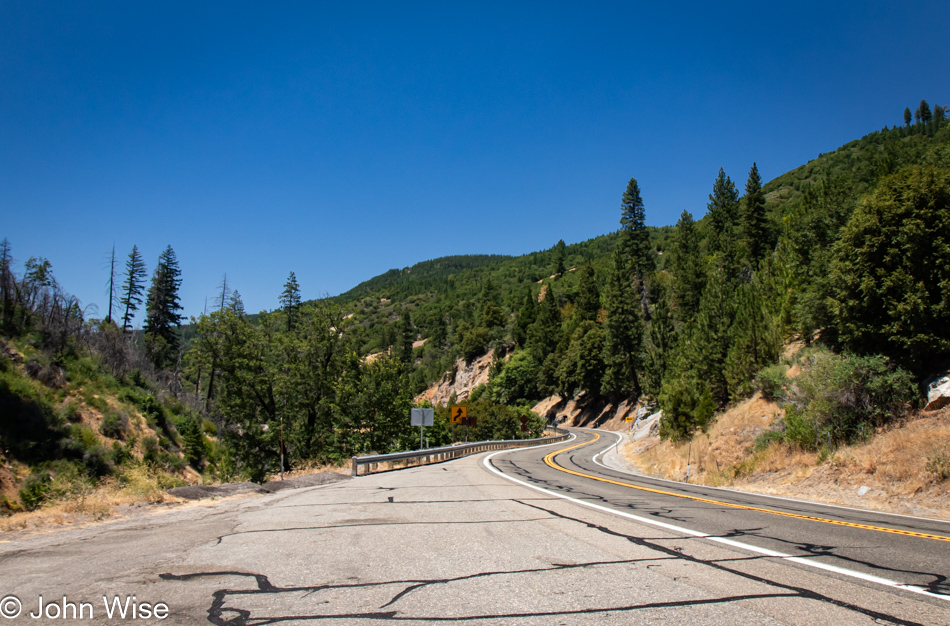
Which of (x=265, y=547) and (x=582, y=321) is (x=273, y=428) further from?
(x=582, y=321)

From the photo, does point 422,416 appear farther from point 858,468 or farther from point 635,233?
point 635,233

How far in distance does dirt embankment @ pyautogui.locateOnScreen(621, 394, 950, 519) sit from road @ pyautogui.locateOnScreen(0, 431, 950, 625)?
103 inches

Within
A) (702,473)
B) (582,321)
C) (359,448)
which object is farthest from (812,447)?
(582,321)

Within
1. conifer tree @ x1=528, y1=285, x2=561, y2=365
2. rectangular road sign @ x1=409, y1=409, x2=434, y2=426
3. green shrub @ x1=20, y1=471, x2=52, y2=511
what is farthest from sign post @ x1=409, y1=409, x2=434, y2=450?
conifer tree @ x1=528, y1=285, x2=561, y2=365

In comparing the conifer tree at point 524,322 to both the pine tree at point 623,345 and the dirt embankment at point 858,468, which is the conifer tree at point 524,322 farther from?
the dirt embankment at point 858,468

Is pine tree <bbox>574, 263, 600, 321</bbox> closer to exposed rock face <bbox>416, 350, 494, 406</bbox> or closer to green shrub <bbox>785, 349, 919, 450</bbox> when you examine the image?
exposed rock face <bbox>416, 350, 494, 406</bbox>

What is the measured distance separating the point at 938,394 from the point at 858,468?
130 inches

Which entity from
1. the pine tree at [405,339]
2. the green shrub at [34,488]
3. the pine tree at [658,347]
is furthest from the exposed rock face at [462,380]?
the green shrub at [34,488]

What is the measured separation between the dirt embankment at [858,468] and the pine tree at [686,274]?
41.0 m

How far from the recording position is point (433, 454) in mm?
25984

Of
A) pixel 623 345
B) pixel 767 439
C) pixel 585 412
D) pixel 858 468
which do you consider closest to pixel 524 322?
Answer: pixel 585 412

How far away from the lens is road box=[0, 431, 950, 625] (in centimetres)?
394

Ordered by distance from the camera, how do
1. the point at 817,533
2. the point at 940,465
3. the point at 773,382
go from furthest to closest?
the point at 773,382
the point at 940,465
the point at 817,533

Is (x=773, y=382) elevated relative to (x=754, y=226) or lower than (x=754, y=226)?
lower
